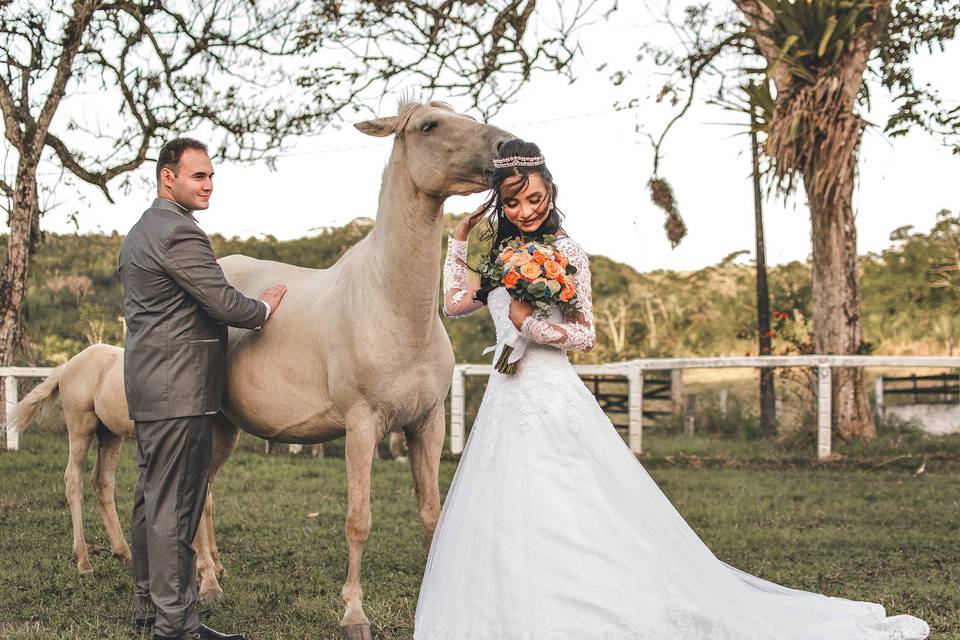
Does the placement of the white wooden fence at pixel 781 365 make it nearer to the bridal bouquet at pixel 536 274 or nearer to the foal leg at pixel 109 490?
the foal leg at pixel 109 490

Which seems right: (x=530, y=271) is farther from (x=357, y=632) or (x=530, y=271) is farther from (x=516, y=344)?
(x=357, y=632)

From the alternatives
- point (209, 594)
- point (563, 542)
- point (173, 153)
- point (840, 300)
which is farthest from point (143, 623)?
point (840, 300)

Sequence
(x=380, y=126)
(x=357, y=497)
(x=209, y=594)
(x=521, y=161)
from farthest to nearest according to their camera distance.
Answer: (x=209, y=594) < (x=357, y=497) < (x=380, y=126) < (x=521, y=161)

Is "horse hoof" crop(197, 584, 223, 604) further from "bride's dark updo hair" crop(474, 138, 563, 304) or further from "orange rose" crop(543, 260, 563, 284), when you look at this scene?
"orange rose" crop(543, 260, 563, 284)

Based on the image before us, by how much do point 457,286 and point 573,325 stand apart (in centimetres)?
68

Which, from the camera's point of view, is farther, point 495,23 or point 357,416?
point 495,23

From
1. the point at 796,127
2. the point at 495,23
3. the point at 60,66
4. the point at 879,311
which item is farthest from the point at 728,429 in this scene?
the point at 60,66

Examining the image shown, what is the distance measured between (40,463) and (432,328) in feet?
23.9

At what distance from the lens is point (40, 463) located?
9.85m

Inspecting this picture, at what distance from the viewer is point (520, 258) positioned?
3510mm

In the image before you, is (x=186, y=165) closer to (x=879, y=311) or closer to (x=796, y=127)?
(x=796, y=127)

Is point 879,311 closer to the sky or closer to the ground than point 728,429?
Result: closer to the sky

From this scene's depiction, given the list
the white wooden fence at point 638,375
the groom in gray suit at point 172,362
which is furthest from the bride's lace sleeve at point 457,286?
the white wooden fence at point 638,375

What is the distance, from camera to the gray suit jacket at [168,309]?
4.02 meters
